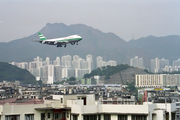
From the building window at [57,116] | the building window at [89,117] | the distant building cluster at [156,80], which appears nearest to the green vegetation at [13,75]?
the distant building cluster at [156,80]

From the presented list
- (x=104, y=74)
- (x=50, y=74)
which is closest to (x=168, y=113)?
(x=104, y=74)

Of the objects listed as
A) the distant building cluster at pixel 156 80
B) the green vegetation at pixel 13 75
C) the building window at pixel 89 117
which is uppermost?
the green vegetation at pixel 13 75

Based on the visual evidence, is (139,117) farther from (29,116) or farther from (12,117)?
(12,117)

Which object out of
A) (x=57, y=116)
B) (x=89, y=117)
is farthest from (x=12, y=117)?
(x=89, y=117)

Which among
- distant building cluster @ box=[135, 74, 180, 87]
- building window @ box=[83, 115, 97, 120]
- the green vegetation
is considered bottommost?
building window @ box=[83, 115, 97, 120]

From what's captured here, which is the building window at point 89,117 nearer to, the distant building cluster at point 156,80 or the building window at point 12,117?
the building window at point 12,117

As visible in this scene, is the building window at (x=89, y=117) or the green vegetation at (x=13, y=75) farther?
the green vegetation at (x=13, y=75)

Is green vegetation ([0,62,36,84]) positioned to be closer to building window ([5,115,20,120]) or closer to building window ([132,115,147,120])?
building window ([5,115,20,120])

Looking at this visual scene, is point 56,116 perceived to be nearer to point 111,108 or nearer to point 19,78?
point 111,108

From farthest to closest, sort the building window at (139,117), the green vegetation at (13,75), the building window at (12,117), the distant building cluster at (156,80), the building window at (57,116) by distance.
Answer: the green vegetation at (13,75), the distant building cluster at (156,80), the building window at (57,116), the building window at (139,117), the building window at (12,117)

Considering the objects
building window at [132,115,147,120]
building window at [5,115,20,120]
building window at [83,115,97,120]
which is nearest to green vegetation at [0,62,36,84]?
building window at [83,115,97,120]

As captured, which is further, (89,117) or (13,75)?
(13,75)
